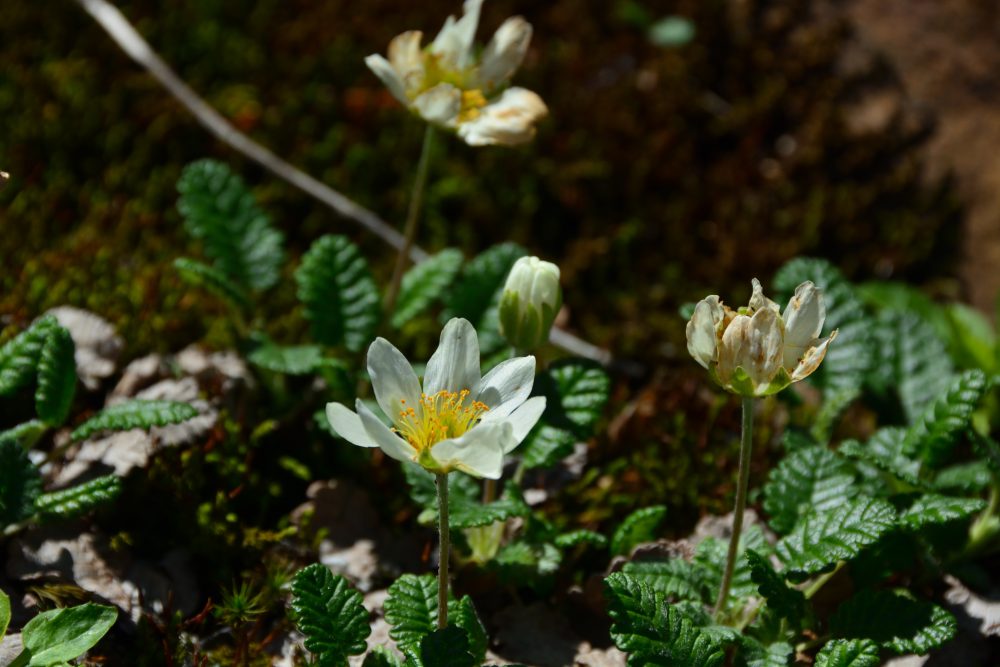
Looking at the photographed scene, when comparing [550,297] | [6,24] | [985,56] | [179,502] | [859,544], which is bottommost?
[179,502]

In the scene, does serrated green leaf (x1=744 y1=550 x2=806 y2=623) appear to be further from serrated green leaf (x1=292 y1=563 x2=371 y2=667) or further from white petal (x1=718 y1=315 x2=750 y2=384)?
serrated green leaf (x1=292 y1=563 x2=371 y2=667)

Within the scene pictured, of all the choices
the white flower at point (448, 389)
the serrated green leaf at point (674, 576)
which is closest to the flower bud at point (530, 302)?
the white flower at point (448, 389)

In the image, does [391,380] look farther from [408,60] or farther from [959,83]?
[959,83]

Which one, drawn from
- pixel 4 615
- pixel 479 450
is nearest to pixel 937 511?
pixel 479 450

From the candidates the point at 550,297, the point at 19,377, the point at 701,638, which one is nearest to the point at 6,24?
the point at 19,377

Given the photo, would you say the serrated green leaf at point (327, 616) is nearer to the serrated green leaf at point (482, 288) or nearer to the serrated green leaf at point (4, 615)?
the serrated green leaf at point (4, 615)

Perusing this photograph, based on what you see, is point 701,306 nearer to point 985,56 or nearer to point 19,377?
point 19,377
